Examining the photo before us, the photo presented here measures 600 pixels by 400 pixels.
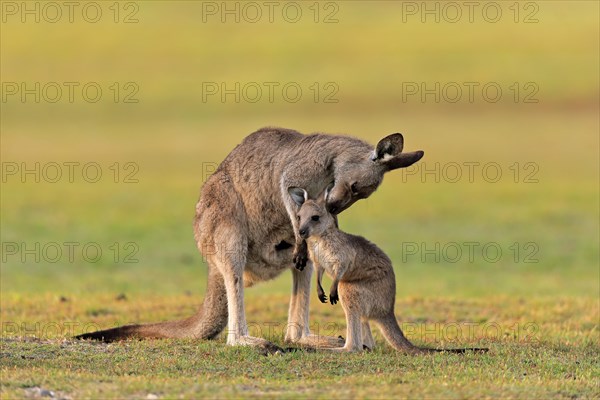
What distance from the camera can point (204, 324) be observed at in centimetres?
Answer: 1095

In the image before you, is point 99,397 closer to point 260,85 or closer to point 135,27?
point 260,85

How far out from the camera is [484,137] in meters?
46.7

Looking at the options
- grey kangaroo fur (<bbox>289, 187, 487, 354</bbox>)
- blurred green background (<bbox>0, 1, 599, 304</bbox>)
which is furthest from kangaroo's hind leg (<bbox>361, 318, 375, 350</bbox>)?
blurred green background (<bbox>0, 1, 599, 304</bbox>)

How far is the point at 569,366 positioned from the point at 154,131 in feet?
137

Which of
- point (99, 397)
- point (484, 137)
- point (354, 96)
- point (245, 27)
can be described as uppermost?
point (245, 27)

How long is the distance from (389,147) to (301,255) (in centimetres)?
138

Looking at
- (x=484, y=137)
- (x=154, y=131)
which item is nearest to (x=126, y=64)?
(x=154, y=131)

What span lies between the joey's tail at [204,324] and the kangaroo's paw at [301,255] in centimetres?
92

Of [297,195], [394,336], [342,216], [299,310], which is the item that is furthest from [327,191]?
[342,216]

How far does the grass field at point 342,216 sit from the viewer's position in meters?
9.41

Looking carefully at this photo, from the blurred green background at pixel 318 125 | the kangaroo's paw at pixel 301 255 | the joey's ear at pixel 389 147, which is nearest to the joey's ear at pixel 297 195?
the kangaroo's paw at pixel 301 255

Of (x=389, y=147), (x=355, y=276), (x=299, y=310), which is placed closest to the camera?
(x=355, y=276)

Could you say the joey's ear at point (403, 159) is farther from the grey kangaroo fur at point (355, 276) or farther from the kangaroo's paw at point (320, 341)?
the kangaroo's paw at point (320, 341)

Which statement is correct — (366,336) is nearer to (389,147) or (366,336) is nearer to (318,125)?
(389,147)
